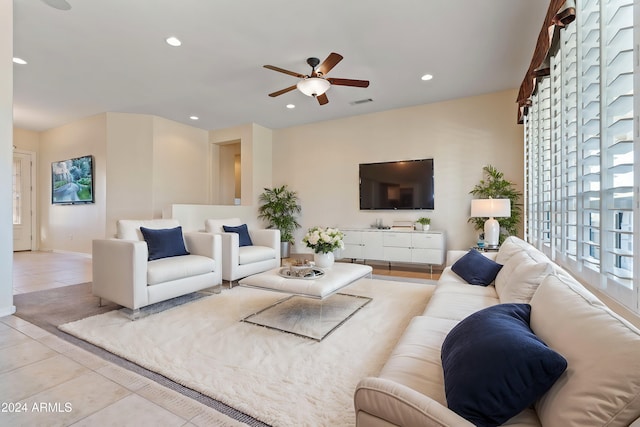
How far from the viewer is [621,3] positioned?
1.57 m

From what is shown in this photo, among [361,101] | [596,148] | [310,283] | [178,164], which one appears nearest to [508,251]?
[596,148]

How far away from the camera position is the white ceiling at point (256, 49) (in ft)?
9.26

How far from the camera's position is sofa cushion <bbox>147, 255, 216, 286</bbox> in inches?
113

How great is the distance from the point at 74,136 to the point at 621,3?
8.29 meters

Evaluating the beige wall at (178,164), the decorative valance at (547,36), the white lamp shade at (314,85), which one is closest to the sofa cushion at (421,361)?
the decorative valance at (547,36)

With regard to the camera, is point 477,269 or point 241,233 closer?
point 477,269

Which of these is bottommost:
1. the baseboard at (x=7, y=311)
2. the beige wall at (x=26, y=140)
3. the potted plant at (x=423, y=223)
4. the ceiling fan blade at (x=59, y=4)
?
the baseboard at (x=7, y=311)

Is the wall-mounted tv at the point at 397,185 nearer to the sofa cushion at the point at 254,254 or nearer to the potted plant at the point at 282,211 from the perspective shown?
the potted plant at the point at 282,211

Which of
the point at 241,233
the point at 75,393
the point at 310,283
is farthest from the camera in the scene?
the point at 241,233

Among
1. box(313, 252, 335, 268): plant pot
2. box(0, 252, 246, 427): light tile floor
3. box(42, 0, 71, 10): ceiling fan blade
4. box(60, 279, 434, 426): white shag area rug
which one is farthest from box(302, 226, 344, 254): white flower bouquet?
box(42, 0, 71, 10): ceiling fan blade

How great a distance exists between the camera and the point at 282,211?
6383 mm

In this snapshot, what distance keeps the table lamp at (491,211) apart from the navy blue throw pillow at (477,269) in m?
1.30

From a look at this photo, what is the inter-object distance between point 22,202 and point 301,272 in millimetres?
8128

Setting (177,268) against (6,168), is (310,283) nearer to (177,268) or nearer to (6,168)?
(177,268)
